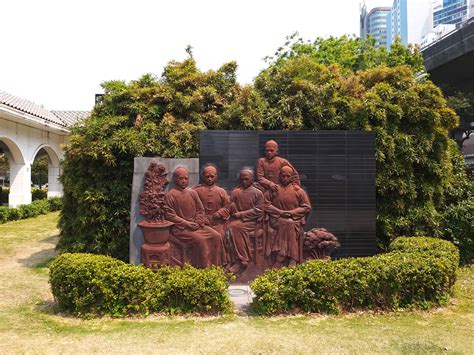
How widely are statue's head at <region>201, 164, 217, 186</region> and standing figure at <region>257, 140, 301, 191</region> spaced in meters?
0.75

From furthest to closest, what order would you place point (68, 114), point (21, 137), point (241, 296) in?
point (68, 114)
point (21, 137)
point (241, 296)

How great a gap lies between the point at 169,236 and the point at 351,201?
3.26 meters

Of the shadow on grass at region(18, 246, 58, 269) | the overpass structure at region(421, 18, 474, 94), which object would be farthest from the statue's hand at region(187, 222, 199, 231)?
the overpass structure at region(421, 18, 474, 94)

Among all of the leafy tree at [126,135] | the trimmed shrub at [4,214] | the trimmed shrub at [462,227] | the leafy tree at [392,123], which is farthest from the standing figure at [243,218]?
the trimmed shrub at [4,214]

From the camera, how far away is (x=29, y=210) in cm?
1698

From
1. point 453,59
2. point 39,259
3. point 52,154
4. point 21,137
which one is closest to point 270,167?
point 39,259

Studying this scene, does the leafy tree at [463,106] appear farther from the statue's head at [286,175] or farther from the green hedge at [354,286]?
the green hedge at [354,286]

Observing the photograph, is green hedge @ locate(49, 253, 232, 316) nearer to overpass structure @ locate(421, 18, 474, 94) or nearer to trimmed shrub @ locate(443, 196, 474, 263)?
trimmed shrub @ locate(443, 196, 474, 263)

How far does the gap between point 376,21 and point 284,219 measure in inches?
3913

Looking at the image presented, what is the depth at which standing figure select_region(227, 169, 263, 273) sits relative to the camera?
649cm

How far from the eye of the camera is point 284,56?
18641mm

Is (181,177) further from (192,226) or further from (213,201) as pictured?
(192,226)

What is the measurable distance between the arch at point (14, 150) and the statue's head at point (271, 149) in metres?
12.9

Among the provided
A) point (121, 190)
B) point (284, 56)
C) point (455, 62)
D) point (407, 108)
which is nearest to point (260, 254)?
point (121, 190)
